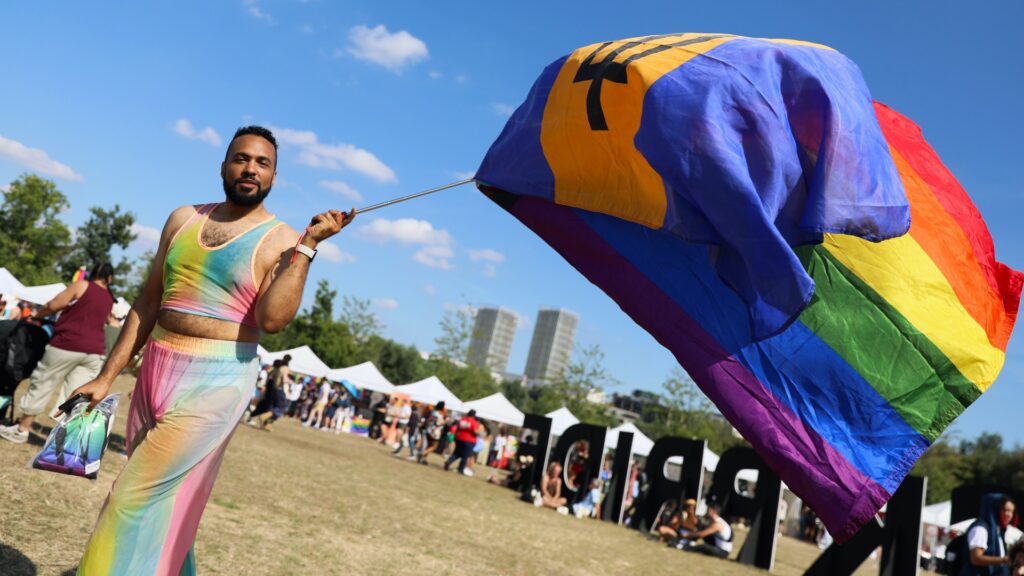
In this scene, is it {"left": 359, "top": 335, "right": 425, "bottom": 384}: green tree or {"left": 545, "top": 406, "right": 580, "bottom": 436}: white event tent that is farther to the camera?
{"left": 359, "top": 335, "right": 425, "bottom": 384}: green tree

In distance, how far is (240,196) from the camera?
11.6ft

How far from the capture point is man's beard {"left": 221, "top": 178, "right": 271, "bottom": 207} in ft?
11.7

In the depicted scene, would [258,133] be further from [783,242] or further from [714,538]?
[714,538]

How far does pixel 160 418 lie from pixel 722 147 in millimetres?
2963

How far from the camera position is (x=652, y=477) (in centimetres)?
1748

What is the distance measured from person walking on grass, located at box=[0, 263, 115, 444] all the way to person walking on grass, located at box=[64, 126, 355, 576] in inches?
227

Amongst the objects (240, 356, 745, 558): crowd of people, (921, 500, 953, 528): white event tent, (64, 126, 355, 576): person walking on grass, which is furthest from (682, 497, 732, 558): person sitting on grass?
(921, 500, 953, 528): white event tent

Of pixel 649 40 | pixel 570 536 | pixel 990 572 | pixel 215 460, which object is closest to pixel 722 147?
pixel 649 40

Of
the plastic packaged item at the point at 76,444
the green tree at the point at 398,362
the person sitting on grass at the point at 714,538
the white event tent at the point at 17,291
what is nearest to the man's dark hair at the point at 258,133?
the plastic packaged item at the point at 76,444

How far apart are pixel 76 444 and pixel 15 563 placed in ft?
5.85

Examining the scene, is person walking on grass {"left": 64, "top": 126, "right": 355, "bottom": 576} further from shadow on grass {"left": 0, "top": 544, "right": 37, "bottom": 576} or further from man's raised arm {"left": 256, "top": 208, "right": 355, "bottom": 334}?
shadow on grass {"left": 0, "top": 544, "right": 37, "bottom": 576}

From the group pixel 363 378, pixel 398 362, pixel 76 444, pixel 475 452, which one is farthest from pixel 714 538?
pixel 398 362

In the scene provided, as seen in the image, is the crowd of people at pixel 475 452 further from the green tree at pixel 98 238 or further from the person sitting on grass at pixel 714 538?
the green tree at pixel 98 238

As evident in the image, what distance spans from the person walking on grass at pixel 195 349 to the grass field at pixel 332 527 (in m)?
1.76
